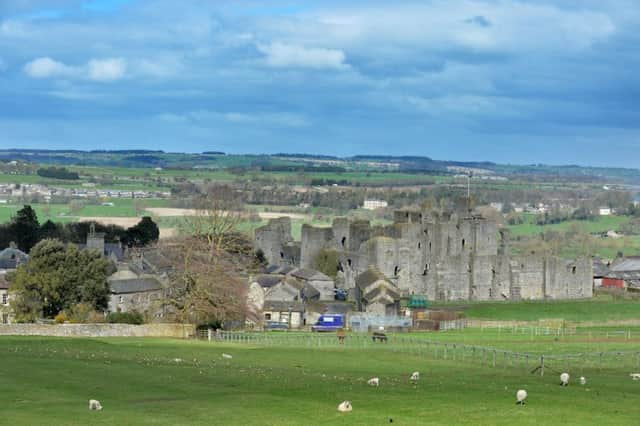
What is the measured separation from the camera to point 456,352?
54.0 meters

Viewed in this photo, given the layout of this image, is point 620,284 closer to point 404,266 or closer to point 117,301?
point 404,266

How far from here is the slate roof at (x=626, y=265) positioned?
116 metres

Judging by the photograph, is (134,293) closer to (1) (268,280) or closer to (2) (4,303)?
(2) (4,303)

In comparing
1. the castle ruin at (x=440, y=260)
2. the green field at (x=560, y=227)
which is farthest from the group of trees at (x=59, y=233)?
the green field at (x=560, y=227)

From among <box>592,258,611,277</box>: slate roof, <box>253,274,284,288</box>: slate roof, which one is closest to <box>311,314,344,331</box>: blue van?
<box>253,274,284,288</box>: slate roof

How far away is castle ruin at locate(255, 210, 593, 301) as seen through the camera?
90.5 meters

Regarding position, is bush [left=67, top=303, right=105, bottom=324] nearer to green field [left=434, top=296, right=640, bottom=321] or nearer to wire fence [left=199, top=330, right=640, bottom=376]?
wire fence [left=199, top=330, right=640, bottom=376]

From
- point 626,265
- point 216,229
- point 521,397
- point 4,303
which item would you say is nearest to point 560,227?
point 626,265

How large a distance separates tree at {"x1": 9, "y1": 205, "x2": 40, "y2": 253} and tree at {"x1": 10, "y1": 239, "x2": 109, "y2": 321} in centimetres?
3699

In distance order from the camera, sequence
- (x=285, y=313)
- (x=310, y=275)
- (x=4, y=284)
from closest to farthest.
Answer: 1. (x=4, y=284)
2. (x=285, y=313)
3. (x=310, y=275)

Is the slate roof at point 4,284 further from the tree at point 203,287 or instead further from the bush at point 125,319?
the bush at point 125,319

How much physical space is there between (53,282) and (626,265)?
2467 inches

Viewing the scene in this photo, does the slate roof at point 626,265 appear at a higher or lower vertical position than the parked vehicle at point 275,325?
higher

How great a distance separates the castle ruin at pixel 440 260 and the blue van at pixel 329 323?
1175cm
